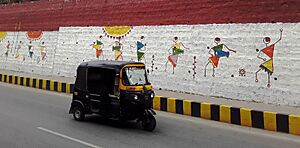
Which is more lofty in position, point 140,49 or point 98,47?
point 98,47

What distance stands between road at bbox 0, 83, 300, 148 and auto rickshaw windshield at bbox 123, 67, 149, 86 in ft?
3.50

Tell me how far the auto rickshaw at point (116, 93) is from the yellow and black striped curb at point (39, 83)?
583cm

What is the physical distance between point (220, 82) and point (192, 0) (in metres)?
3.60

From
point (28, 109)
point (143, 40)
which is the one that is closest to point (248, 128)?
point (28, 109)

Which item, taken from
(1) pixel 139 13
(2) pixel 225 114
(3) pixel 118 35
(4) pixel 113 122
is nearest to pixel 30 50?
(3) pixel 118 35

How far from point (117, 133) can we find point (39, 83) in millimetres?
9726

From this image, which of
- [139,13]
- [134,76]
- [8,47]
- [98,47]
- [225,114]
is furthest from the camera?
[8,47]

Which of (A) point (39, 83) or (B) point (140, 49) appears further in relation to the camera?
(A) point (39, 83)

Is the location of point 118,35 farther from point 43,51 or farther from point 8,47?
point 8,47

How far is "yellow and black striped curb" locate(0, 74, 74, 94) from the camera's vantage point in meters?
14.7

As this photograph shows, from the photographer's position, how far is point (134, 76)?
8.32 metres

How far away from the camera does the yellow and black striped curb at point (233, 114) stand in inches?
321

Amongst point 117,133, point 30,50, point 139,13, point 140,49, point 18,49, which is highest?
point 139,13

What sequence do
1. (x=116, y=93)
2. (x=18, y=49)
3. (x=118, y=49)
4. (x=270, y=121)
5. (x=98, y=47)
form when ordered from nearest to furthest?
(x=116, y=93), (x=270, y=121), (x=118, y=49), (x=98, y=47), (x=18, y=49)
